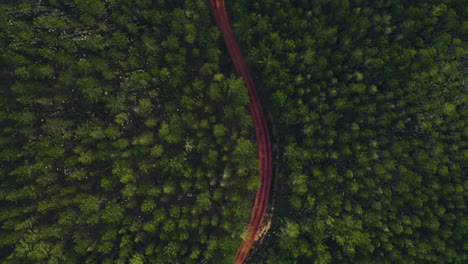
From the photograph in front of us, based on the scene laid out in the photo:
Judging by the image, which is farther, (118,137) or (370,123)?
(370,123)

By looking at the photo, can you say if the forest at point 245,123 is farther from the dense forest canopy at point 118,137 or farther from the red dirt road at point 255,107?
the red dirt road at point 255,107

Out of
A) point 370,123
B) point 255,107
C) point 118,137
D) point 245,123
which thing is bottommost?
point 370,123

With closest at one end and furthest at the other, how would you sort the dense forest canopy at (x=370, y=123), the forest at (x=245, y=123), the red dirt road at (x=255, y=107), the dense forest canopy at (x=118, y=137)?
the dense forest canopy at (x=118, y=137), the forest at (x=245, y=123), the dense forest canopy at (x=370, y=123), the red dirt road at (x=255, y=107)

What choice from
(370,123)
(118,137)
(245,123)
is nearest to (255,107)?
(245,123)

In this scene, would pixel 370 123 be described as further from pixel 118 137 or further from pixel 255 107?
pixel 118 137

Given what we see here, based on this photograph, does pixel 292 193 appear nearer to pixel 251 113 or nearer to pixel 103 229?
pixel 251 113

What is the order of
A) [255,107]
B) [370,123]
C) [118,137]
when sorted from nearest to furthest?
[118,137] < [370,123] < [255,107]

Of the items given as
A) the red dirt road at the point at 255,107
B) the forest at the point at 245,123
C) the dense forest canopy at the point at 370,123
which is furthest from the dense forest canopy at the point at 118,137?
the dense forest canopy at the point at 370,123
